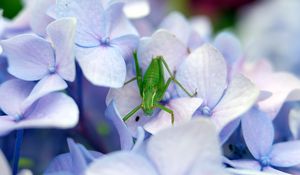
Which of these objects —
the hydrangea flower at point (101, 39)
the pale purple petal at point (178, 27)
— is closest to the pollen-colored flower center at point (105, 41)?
the hydrangea flower at point (101, 39)

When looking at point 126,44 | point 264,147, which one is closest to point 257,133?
point 264,147

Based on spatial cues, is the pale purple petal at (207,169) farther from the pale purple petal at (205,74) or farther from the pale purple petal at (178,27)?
the pale purple petal at (178,27)

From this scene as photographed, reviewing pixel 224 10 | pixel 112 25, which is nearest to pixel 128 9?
pixel 112 25

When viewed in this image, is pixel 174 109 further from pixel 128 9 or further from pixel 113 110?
pixel 128 9

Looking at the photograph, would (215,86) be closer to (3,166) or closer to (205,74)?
(205,74)

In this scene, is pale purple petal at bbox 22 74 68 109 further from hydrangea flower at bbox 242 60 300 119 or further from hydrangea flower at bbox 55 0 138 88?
hydrangea flower at bbox 242 60 300 119

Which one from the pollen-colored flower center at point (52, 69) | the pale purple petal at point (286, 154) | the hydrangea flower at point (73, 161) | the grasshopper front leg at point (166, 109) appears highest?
the pollen-colored flower center at point (52, 69)
